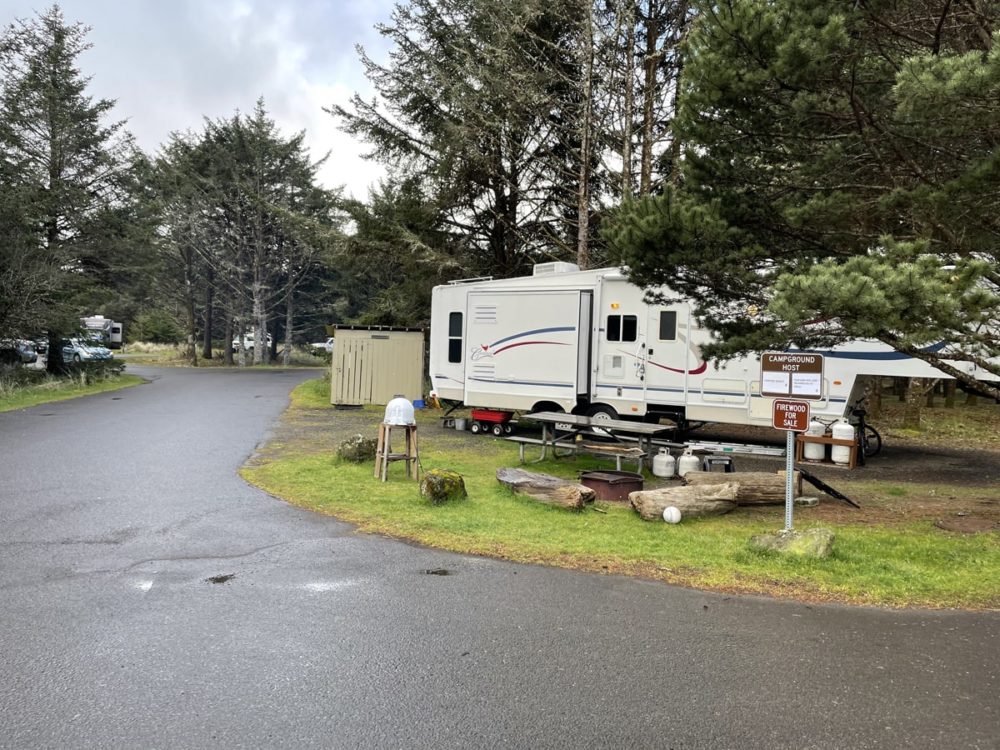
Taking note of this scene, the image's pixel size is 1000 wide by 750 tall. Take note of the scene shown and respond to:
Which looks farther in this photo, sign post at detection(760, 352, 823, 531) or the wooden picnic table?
the wooden picnic table

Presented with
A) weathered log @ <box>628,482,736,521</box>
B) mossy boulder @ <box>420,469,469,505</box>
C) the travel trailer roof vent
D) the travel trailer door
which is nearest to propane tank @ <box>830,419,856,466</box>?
the travel trailer door

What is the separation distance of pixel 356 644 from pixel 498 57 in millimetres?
15136

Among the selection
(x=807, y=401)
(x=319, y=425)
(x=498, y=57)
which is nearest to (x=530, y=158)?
(x=498, y=57)

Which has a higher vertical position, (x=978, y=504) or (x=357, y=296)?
(x=357, y=296)

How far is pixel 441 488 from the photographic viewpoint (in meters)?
7.82

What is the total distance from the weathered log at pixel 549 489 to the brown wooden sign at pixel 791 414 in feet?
7.65

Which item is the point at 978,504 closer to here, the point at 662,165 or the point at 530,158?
the point at 662,165

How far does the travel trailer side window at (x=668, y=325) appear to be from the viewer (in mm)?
12062

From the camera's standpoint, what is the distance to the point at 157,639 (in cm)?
422

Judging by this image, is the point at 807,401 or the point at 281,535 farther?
the point at 281,535

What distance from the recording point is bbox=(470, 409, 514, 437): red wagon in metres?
14.3

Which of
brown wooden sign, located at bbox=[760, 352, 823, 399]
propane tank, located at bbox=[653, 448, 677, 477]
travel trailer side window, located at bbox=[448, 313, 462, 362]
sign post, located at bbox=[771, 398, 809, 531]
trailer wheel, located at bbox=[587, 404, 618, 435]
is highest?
travel trailer side window, located at bbox=[448, 313, 462, 362]

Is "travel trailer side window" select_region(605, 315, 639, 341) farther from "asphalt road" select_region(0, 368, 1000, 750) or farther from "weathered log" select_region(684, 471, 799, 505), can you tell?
"asphalt road" select_region(0, 368, 1000, 750)

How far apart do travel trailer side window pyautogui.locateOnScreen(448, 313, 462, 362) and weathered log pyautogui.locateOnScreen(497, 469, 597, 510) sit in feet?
20.5
